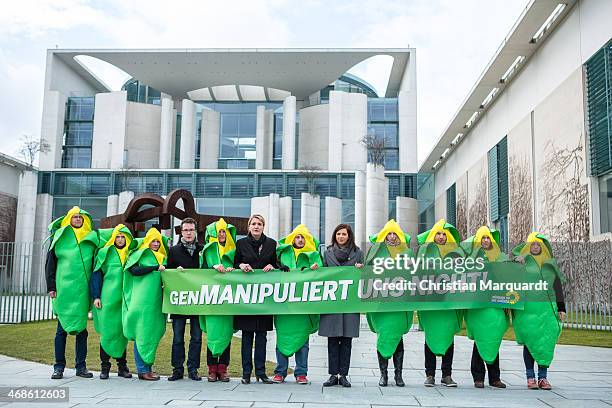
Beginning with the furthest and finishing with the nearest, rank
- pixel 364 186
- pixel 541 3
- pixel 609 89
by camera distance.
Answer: pixel 364 186, pixel 541 3, pixel 609 89

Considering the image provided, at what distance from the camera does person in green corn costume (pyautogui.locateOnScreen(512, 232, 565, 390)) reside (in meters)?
6.19

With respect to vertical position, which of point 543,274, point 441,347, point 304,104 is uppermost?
point 304,104

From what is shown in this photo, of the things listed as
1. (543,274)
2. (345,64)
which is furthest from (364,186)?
(543,274)

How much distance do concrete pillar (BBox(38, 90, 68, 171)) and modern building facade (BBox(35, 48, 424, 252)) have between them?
7cm

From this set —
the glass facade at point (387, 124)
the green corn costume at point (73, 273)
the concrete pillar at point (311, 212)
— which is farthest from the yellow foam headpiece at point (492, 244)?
the glass facade at point (387, 124)

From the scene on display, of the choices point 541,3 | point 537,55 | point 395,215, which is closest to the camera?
point 541,3

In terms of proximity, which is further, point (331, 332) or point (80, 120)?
point (80, 120)

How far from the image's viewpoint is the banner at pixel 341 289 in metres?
6.46

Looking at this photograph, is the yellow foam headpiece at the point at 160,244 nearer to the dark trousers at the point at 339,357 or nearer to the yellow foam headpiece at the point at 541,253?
the dark trousers at the point at 339,357

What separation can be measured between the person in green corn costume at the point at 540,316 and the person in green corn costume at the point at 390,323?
1.21m

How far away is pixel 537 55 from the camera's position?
21750 mm

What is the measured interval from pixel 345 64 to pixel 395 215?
37.8 ft

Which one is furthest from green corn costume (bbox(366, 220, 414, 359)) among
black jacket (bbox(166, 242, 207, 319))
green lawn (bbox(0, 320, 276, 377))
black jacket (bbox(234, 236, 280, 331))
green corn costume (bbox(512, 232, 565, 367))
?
black jacket (bbox(166, 242, 207, 319))

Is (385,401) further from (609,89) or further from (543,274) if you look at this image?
(609,89)
